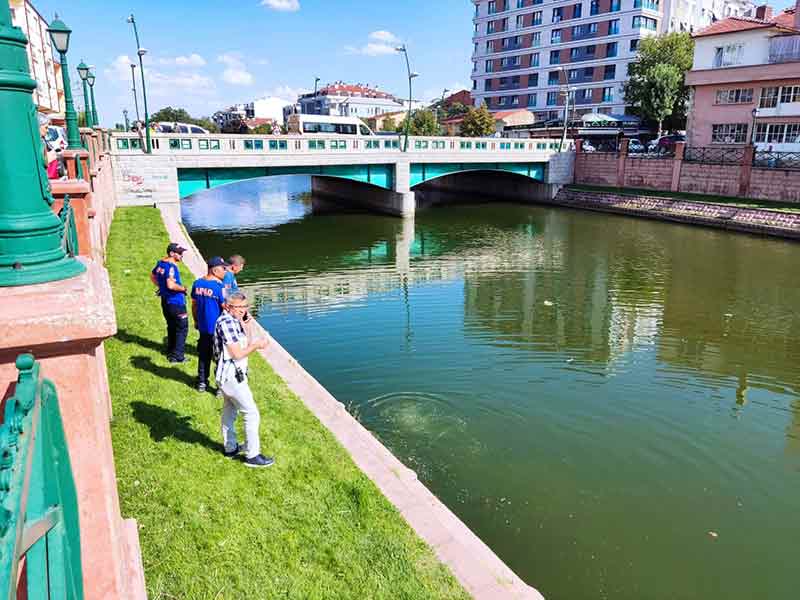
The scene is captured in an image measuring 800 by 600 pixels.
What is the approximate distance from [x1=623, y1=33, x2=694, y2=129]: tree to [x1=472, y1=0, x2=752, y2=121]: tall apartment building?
9.15 meters

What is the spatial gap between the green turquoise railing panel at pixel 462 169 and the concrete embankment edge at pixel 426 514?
31.1 metres

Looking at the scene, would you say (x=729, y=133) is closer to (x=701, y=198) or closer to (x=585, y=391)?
(x=701, y=198)

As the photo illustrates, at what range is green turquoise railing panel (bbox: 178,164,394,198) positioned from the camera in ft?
99.7

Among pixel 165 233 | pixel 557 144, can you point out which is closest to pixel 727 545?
pixel 165 233

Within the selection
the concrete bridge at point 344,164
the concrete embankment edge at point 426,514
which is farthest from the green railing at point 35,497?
the concrete bridge at point 344,164

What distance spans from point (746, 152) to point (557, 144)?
13.4 meters

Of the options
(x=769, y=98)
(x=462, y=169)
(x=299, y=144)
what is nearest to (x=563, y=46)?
(x=769, y=98)

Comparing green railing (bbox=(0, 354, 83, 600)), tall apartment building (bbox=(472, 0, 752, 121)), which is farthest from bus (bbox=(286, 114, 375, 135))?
green railing (bbox=(0, 354, 83, 600))

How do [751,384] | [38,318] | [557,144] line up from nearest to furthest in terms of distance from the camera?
[38,318], [751,384], [557,144]

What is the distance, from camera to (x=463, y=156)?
39406mm

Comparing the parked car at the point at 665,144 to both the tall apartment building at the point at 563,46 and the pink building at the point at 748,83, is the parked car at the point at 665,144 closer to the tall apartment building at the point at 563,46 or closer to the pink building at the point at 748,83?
the pink building at the point at 748,83

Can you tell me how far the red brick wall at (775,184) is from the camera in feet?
Result: 109

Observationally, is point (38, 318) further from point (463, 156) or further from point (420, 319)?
point (463, 156)

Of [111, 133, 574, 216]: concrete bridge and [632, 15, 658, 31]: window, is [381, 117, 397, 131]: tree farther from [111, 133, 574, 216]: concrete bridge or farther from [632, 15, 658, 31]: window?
[111, 133, 574, 216]: concrete bridge
